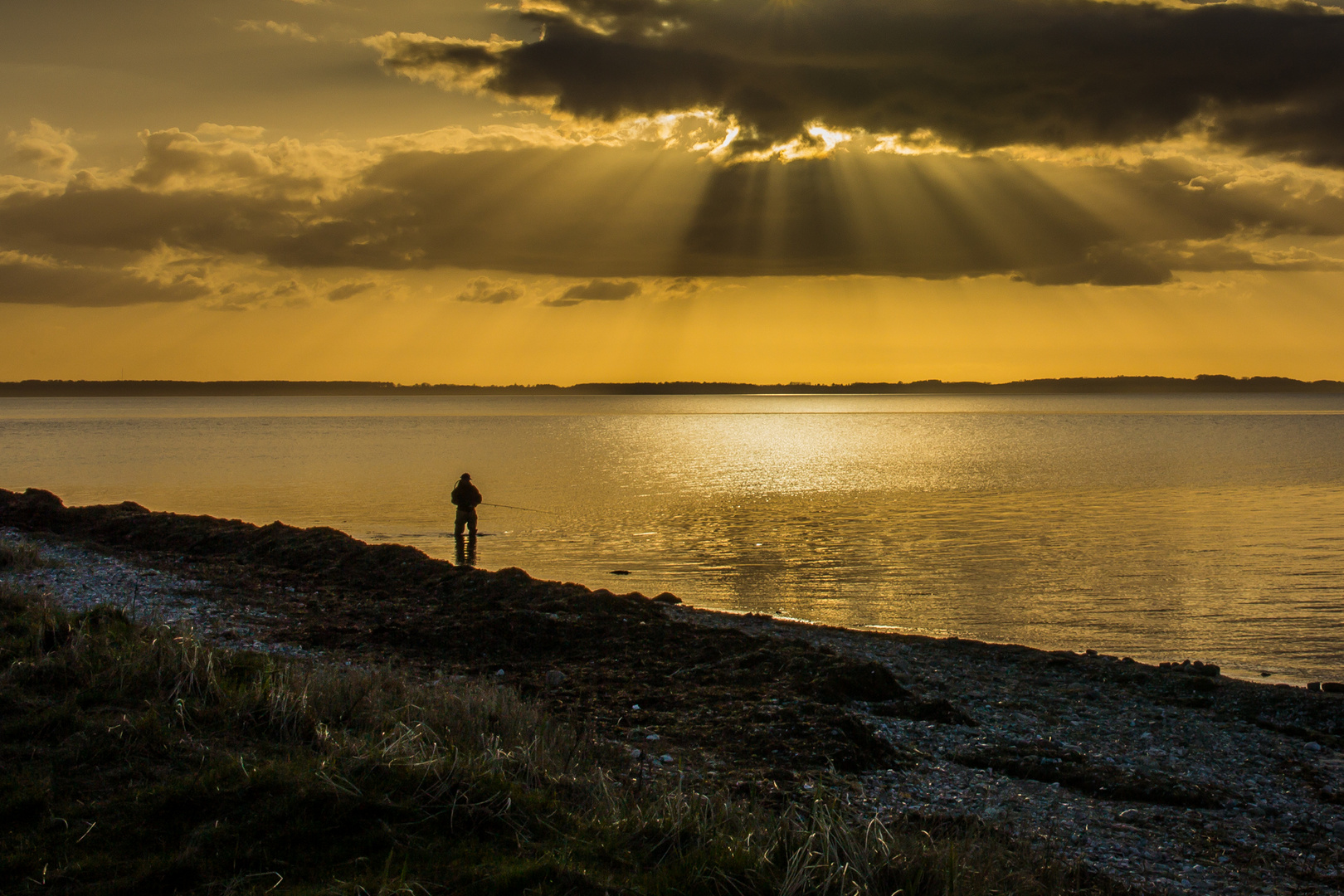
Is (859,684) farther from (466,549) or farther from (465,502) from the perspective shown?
(465,502)

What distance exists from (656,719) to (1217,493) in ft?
157

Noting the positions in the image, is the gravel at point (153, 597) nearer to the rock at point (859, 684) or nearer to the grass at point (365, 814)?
the grass at point (365, 814)

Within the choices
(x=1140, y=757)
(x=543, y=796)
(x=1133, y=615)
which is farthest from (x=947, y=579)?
(x=543, y=796)

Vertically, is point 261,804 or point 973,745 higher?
point 261,804

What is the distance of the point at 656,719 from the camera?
12.2m

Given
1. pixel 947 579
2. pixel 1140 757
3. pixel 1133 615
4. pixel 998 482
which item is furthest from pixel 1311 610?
pixel 998 482

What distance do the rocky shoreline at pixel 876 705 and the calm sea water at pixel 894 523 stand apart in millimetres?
4151

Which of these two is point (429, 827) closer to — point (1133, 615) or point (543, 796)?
point (543, 796)

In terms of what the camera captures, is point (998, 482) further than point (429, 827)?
Yes

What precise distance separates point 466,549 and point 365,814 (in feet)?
81.1

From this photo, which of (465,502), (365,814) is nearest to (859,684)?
(365,814)

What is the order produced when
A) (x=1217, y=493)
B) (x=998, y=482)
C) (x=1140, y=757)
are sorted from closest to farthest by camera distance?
(x=1140, y=757) < (x=1217, y=493) < (x=998, y=482)

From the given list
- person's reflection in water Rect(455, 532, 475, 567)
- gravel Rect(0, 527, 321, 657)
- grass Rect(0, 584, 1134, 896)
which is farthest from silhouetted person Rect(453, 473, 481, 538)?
grass Rect(0, 584, 1134, 896)

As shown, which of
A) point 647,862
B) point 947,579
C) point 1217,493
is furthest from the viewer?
point 1217,493
